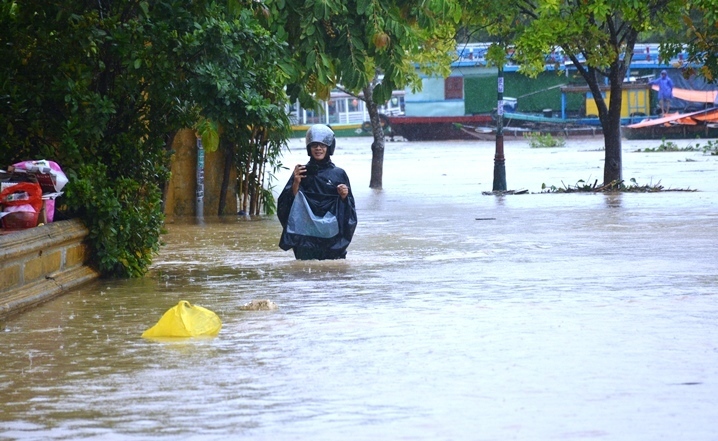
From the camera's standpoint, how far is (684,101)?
71625mm

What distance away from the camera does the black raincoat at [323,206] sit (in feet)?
41.4

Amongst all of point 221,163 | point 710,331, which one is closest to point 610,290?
point 710,331

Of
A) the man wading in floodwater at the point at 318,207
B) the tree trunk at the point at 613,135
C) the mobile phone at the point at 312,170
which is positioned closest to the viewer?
the man wading in floodwater at the point at 318,207

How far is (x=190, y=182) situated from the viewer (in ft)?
69.7

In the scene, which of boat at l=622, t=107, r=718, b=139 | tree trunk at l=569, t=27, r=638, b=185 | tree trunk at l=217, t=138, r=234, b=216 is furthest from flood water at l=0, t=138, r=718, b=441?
boat at l=622, t=107, r=718, b=139

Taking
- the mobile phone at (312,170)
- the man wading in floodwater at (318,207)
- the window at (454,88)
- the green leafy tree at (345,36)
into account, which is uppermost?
the window at (454,88)

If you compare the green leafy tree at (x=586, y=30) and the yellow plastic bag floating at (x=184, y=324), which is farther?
the green leafy tree at (x=586, y=30)

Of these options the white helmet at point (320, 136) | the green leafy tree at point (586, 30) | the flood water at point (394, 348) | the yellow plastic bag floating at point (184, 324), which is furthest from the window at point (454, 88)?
the yellow plastic bag floating at point (184, 324)

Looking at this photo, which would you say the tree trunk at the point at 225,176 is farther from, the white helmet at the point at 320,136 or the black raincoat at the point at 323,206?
the white helmet at the point at 320,136

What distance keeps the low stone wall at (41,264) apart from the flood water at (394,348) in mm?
146

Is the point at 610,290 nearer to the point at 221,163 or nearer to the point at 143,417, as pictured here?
the point at 143,417

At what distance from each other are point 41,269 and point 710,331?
16.2ft

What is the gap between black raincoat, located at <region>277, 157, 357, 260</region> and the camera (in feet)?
41.4

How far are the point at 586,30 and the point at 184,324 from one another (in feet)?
57.8
